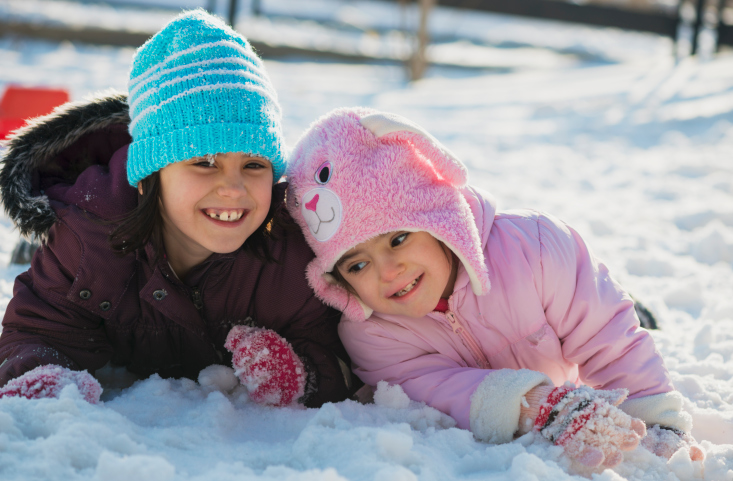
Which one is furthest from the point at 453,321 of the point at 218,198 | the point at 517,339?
the point at 218,198

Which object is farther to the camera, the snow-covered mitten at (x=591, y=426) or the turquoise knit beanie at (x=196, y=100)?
the turquoise knit beanie at (x=196, y=100)

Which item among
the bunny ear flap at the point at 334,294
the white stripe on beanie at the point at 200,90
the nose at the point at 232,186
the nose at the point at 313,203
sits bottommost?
the bunny ear flap at the point at 334,294

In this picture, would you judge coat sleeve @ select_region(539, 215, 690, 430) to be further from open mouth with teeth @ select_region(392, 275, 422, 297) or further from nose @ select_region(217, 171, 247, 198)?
nose @ select_region(217, 171, 247, 198)

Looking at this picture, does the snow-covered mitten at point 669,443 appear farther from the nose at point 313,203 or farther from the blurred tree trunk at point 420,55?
the blurred tree trunk at point 420,55

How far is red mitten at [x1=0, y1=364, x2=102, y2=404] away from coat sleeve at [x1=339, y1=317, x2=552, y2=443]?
0.68 meters

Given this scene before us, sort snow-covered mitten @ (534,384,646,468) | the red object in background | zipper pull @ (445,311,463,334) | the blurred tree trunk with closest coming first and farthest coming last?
snow-covered mitten @ (534,384,646,468), zipper pull @ (445,311,463,334), the red object in background, the blurred tree trunk

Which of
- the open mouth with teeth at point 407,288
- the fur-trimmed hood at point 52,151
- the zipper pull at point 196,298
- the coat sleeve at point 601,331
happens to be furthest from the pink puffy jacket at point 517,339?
the fur-trimmed hood at point 52,151

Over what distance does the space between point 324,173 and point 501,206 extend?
6.32 feet

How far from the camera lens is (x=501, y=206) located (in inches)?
134

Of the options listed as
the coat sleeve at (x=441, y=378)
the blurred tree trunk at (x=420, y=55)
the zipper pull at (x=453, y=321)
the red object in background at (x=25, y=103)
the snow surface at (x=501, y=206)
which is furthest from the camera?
the blurred tree trunk at (x=420, y=55)

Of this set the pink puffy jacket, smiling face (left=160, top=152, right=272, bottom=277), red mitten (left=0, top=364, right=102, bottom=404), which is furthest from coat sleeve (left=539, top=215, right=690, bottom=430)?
red mitten (left=0, top=364, right=102, bottom=404)

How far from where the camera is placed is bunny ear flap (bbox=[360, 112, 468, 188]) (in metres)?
1.63

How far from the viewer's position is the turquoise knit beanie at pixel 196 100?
1590 millimetres

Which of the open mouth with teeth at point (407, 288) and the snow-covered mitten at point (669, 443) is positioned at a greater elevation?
the open mouth with teeth at point (407, 288)
